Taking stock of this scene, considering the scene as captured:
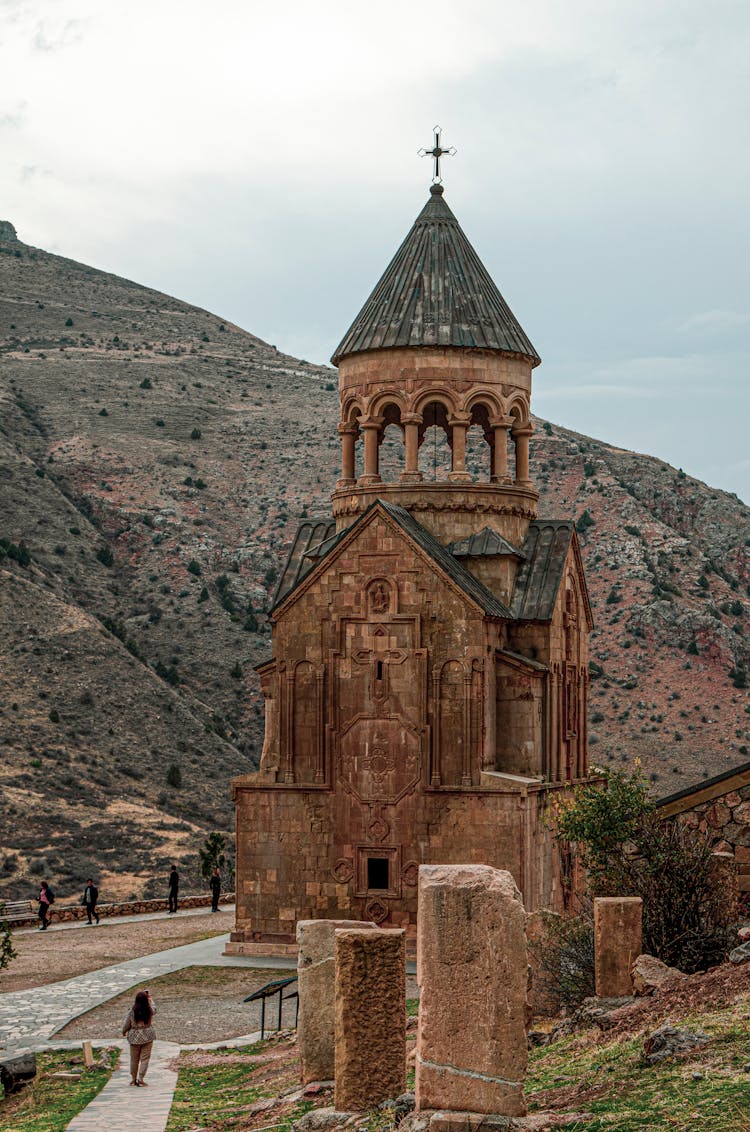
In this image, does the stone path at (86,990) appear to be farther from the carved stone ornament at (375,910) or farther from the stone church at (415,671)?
the carved stone ornament at (375,910)

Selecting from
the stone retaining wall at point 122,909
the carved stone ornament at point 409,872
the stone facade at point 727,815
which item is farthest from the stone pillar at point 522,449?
the stone retaining wall at point 122,909

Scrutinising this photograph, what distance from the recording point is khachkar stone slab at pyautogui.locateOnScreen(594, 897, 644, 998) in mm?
12430

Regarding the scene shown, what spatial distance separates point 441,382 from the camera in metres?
24.9

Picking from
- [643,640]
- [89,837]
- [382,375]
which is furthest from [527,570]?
[643,640]

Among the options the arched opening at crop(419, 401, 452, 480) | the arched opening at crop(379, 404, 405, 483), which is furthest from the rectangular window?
the arched opening at crop(379, 404, 405, 483)

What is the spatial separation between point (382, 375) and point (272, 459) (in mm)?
48127

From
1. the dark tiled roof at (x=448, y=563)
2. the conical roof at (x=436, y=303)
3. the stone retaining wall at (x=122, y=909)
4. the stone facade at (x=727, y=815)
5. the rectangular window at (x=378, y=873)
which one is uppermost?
the conical roof at (x=436, y=303)

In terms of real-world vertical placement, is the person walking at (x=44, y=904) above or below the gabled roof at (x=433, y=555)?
below

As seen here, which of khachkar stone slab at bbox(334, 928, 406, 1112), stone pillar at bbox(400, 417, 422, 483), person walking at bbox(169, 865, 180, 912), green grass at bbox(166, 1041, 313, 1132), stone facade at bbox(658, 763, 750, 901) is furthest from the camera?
person walking at bbox(169, 865, 180, 912)

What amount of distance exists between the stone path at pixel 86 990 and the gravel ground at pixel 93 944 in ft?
1.71

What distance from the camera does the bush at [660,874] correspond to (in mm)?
13523

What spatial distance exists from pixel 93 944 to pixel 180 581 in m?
37.5

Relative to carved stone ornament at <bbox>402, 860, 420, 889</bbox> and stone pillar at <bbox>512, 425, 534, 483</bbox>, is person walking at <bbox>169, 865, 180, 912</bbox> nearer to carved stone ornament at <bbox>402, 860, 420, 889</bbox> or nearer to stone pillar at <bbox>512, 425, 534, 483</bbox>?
carved stone ornament at <bbox>402, 860, 420, 889</bbox>

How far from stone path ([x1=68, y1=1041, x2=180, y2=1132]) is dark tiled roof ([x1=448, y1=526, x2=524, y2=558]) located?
36.4ft
